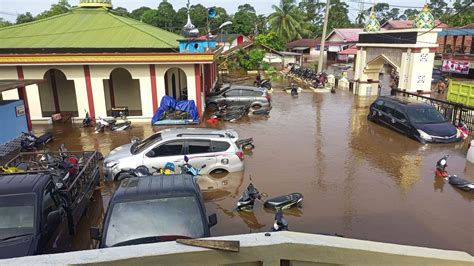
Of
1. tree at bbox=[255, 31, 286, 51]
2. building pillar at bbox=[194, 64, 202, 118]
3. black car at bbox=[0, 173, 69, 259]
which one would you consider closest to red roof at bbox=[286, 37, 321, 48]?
tree at bbox=[255, 31, 286, 51]

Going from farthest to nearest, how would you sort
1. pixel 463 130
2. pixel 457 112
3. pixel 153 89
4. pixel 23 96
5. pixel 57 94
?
pixel 57 94, pixel 153 89, pixel 457 112, pixel 23 96, pixel 463 130

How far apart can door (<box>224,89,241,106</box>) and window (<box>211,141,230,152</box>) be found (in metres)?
10.9

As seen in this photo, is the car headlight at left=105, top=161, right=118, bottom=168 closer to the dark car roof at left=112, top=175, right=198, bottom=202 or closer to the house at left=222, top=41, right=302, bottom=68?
the dark car roof at left=112, top=175, right=198, bottom=202

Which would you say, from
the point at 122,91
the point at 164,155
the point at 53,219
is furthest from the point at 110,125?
the point at 53,219

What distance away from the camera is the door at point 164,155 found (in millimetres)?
10523

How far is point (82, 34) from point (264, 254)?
70.1 ft

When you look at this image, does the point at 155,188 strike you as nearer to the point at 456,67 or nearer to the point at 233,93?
the point at 233,93

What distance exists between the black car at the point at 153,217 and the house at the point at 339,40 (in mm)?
59743

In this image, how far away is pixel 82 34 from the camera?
21344 millimetres

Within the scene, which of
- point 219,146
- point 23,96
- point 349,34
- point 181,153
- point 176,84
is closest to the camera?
point 181,153

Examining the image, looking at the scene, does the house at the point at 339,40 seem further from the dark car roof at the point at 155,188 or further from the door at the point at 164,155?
the dark car roof at the point at 155,188

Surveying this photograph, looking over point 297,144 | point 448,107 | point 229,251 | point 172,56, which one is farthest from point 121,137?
point 448,107

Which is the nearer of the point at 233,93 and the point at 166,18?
the point at 233,93

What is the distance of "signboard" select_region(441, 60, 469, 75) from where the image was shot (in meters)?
36.2
